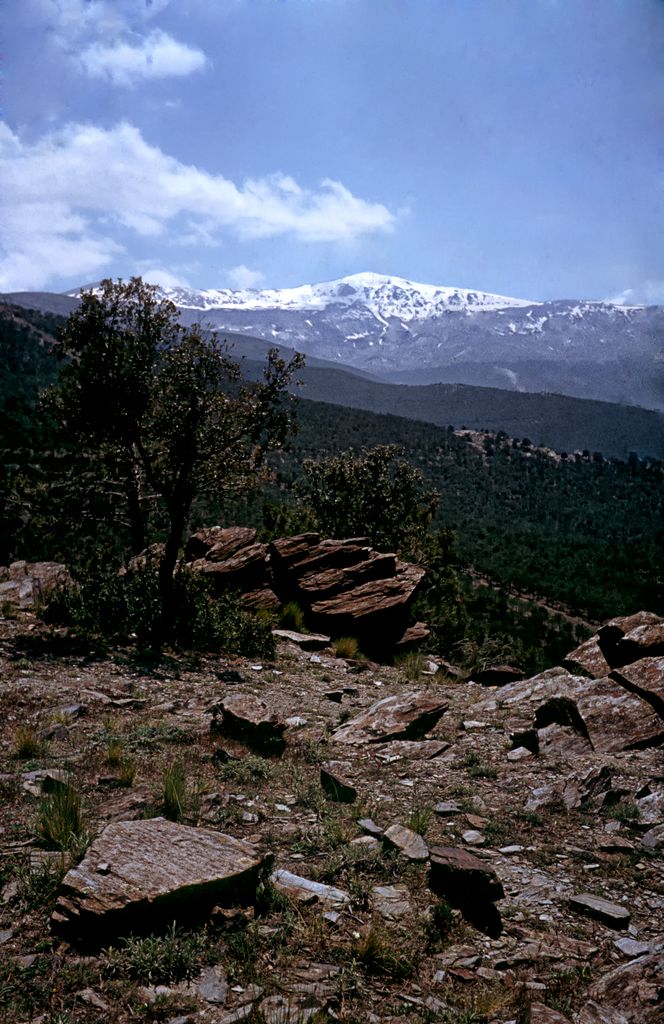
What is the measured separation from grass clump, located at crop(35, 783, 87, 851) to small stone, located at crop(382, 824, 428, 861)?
105 inches

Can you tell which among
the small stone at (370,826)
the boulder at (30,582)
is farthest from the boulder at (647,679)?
the boulder at (30,582)

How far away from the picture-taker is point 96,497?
19938 millimetres

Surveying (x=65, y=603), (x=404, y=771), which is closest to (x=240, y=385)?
(x=65, y=603)

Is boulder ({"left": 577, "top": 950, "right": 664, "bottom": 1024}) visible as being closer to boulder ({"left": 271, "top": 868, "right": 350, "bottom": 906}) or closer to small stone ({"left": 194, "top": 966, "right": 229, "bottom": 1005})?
boulder ({"left": 271, "top": 868, "right": 350, "bottom": 906})

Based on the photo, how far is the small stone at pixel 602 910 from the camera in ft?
15.7

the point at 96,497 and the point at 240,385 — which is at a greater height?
the point at 240,385

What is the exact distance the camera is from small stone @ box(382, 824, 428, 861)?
5.62 metres

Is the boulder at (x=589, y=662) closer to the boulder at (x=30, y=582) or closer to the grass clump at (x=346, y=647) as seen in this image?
the grass clump at (x=346, y=647)

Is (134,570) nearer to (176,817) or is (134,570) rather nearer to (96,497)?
(96,497)

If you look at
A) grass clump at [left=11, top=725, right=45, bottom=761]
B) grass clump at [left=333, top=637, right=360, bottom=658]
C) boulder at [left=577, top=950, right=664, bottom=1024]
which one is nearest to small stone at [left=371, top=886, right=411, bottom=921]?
boulder at [left=577, top=950, right=664, bottom=1024]

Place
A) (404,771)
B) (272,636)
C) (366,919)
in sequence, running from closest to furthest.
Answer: (366,919), (404,771), (272,636)

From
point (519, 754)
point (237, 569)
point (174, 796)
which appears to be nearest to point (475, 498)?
point (237, 569)

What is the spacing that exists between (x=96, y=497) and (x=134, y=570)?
13.7ft

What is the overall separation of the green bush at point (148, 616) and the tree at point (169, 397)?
1.48ft
